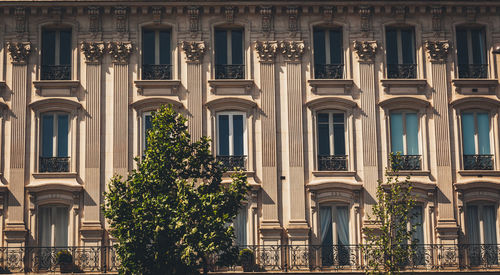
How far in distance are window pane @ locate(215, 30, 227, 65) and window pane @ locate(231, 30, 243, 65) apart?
0.33 meters

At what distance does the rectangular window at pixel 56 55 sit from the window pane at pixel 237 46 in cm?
661

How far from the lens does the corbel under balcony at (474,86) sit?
1475 inches

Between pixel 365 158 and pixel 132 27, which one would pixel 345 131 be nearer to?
pixel 365 158

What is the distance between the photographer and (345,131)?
37000 mm

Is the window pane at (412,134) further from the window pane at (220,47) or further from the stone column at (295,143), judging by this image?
the window pane at (220,47)

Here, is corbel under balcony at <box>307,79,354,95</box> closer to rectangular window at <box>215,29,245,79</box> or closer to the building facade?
the building facade

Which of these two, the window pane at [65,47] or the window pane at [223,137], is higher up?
the window pane at [65,47]

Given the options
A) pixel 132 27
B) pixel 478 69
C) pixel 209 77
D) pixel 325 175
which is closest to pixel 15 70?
pixel 132 27

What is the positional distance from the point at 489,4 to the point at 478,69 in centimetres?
272

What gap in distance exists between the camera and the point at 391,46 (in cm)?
3797

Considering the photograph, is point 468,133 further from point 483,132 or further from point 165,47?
point 165,47

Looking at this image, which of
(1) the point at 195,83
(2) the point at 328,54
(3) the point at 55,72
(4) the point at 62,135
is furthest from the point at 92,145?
(2) the point at 328,54

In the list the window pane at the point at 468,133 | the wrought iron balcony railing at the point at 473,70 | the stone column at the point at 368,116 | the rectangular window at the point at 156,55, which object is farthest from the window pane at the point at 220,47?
the window pane at the point at 468,133

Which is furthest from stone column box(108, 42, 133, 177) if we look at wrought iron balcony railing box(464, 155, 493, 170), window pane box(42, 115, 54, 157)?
wrought iron balcony railing box(464, 155, 493, 170)
